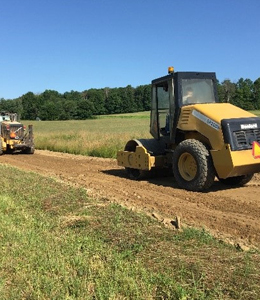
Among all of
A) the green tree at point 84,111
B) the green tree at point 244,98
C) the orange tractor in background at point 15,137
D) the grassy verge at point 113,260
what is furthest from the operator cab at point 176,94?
the green tree at point 84,111

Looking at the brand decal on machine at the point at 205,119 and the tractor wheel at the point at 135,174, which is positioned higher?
the brand decal on machine at the point at 205,119

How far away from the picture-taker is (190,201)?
7.01 meters

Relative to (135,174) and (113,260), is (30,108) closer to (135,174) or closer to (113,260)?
(135,174)

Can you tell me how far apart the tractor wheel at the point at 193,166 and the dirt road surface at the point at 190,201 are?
21 centimetres

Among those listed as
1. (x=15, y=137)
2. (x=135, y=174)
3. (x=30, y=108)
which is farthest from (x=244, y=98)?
(x=135, y=174)

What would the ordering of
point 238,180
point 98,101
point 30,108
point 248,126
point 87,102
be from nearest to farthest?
point 248,126, point 238,180, point 87,102, point 30,108, point 98,101

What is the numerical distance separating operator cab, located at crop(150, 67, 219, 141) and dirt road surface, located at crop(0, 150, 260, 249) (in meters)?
1.46

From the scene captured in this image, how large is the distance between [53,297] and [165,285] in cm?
102

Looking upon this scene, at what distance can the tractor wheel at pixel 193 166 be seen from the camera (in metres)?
7.31

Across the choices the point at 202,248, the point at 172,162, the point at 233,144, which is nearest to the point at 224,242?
the point at 202,248

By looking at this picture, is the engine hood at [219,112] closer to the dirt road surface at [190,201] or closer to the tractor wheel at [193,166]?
the tractor wheel at [193,166]

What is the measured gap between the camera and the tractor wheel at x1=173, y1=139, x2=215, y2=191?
7.31m

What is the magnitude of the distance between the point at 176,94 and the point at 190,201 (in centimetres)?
247

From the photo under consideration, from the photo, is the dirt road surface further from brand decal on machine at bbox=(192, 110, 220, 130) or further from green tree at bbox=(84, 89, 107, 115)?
green tree at bbox=(84, 89, 107, 115)
